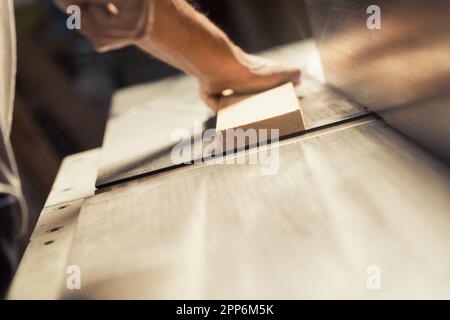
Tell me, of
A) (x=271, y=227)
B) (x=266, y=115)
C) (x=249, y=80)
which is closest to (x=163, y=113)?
(x=249, y=80)

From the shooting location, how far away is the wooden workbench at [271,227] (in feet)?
1.79

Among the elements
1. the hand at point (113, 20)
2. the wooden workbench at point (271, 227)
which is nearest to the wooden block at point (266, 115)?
the wooden workbench at point (271, 227)

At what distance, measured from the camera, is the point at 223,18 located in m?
2.57

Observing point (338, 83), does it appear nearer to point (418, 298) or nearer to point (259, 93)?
point (259, 93)

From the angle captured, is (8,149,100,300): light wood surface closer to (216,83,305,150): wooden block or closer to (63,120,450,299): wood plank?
(63,120,450,299): wood plank

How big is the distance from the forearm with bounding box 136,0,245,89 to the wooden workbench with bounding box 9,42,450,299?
0.31 m

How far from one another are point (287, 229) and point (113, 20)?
53cm

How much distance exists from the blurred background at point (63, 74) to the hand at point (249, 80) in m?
1.03

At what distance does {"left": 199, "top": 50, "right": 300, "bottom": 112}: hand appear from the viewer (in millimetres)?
1215

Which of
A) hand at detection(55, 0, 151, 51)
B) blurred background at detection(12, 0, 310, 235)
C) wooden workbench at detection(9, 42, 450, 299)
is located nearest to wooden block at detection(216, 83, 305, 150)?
wooden workbench at detection(9, 42, 450, 299)

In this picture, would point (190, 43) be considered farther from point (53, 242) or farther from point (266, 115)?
point (53, 242)

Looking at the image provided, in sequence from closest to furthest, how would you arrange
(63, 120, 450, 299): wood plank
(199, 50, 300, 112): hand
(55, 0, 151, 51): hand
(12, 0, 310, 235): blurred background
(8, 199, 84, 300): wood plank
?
(63, 120, 450, 299): wood plank
(8, 199, 84, 300): wood plank
(55, 0, 151, 51): hand
(199, 50, 300, 112): hand
(12, 0, 310, 235): blurred background

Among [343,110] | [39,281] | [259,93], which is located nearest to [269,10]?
[259,93]

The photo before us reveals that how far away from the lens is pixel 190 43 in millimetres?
1124
